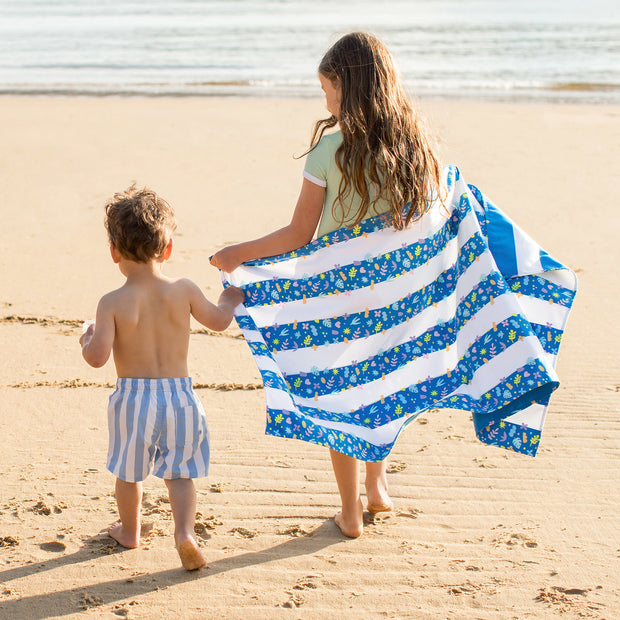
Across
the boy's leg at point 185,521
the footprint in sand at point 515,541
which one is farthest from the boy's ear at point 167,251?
the footprint in sand at point 515,541

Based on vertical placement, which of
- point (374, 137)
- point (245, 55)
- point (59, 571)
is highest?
point (245, 55)

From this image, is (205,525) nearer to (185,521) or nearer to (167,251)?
(185,521)

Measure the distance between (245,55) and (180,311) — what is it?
21.2 m

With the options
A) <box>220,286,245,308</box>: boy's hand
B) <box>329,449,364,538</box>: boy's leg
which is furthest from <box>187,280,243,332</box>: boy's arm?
<box>329,449,364,538</box>: boy's leg

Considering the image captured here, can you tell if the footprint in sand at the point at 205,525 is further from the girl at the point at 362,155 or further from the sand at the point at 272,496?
the girl at the point at 362,155

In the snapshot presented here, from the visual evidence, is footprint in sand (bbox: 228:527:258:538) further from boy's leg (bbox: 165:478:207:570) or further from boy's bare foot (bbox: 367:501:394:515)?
boy's bare foot (bbox: 367:501:394:515)

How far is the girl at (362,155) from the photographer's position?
2910 mm

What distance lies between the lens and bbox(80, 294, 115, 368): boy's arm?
2.83 meters

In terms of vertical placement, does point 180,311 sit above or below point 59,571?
above

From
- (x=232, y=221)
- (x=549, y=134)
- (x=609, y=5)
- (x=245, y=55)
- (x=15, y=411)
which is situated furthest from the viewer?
(x=609, y=5)

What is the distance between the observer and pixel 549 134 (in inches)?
457

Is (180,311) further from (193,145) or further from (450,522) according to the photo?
(193,145)

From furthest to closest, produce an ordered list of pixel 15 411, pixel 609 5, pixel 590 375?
pixel 609 5 → pixel 590 375 → pixel 15 411

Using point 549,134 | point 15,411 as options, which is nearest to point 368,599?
point 15,411
